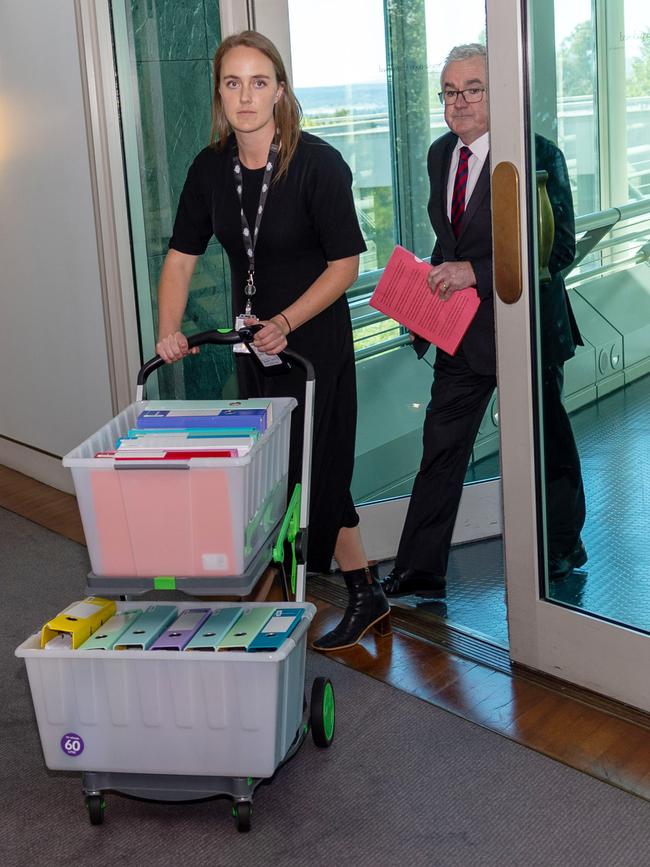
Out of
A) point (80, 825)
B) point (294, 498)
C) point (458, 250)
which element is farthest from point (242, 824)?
point (458, 250)

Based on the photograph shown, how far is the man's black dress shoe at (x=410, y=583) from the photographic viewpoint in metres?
3.50

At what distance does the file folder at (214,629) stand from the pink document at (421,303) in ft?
3.68

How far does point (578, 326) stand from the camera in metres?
2.77

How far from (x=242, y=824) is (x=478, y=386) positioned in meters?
1.52

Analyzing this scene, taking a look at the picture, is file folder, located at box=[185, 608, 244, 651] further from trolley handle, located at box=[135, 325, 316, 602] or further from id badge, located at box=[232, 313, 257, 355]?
id badge, located at box=[232, 313, 257, 355]

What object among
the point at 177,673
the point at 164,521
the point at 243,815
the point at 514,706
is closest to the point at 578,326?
the point at 514,706

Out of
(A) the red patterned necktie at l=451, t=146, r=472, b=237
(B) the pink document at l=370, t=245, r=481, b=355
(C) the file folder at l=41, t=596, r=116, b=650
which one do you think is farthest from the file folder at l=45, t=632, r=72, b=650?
(A) the red patterned necktie at l=451, t=146, r=472, b=237

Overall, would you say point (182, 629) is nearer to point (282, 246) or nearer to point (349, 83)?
point (282, 246)

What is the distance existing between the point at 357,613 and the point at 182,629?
3.06ft

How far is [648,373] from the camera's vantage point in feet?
8.72

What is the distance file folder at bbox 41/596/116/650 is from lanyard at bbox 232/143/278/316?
82 cm

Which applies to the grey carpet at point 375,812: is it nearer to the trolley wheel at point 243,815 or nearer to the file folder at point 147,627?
the trolley wheel at point 243,815

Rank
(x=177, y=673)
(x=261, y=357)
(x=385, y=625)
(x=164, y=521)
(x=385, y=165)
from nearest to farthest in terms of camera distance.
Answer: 1. (x=164, y=521)
2. (x=177, y=673)
3. (x=261, y=357)
4. (x=385, y=625)
5. (x=385, y=165)

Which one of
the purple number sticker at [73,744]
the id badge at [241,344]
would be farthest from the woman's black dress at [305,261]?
the purple number sticker at [73,744]
